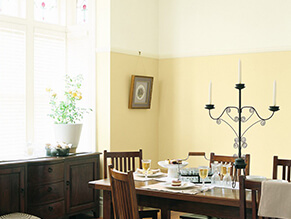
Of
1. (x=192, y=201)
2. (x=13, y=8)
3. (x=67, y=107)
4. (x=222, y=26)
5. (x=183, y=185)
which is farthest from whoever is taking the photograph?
(x=222, y=26)

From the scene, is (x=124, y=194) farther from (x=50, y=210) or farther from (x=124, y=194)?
(x=50, y=210)

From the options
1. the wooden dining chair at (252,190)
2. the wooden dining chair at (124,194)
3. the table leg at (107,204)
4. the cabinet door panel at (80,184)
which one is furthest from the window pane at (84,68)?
the wooden dining chair at (252,190)

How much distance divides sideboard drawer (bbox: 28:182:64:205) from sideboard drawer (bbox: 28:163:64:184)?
63 mm

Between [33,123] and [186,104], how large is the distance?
6.82 ft

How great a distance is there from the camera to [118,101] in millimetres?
5402

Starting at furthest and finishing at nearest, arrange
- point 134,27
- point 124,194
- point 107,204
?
1. point 134,27
2. point 107,204
3. point 124,194

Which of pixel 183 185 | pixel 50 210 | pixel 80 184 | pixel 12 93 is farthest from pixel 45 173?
pixel 183 185

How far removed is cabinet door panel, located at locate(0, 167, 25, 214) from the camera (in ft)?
13.6

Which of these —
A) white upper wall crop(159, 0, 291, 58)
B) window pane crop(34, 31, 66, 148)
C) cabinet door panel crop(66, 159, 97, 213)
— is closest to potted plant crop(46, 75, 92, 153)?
window pane crop(34, 31, 66, 148)

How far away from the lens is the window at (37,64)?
15.8ft

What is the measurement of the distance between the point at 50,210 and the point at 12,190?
579 millimetres

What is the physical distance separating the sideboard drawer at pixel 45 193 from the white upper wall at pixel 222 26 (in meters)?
2.46

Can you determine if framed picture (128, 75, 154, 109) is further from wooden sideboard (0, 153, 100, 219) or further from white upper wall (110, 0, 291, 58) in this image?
wooden sideboard (0, 153, 100, 219)

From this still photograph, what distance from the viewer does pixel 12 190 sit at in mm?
4230
